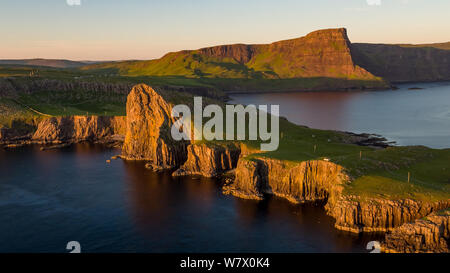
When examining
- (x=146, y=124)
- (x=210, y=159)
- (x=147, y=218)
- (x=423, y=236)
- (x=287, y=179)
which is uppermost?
(x=146, y=124)

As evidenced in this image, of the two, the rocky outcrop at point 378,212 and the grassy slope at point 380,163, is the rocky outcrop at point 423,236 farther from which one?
the grassy slope at point 380,163

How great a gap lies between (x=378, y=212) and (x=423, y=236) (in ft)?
24.0

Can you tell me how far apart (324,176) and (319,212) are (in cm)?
798

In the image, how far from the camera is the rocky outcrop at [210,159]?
86.2 m

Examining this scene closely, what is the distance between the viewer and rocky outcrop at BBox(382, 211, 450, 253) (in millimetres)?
47625

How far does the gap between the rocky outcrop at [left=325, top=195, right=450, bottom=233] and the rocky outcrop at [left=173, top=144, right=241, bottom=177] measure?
112 feet

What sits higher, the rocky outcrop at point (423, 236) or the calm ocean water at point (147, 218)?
the rocky outcrop at point (423, 236)

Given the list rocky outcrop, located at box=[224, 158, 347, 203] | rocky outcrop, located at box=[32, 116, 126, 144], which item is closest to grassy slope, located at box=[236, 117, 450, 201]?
rocky outcrop, located at box=[224, 158, 347, 203]

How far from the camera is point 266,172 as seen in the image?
242 feet

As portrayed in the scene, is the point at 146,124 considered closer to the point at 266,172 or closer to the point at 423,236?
the point at 266,172

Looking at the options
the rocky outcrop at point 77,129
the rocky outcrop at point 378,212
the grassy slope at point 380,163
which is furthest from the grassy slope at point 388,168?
the rocky outcrop at point 77,129

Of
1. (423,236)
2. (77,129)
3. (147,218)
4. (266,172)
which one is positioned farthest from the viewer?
(77,129)

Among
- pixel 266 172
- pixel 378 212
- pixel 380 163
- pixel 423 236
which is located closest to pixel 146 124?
pixel 266 172

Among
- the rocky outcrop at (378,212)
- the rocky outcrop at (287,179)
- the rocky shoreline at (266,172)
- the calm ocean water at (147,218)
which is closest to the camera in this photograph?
the rocky shoreline at (266,172)
